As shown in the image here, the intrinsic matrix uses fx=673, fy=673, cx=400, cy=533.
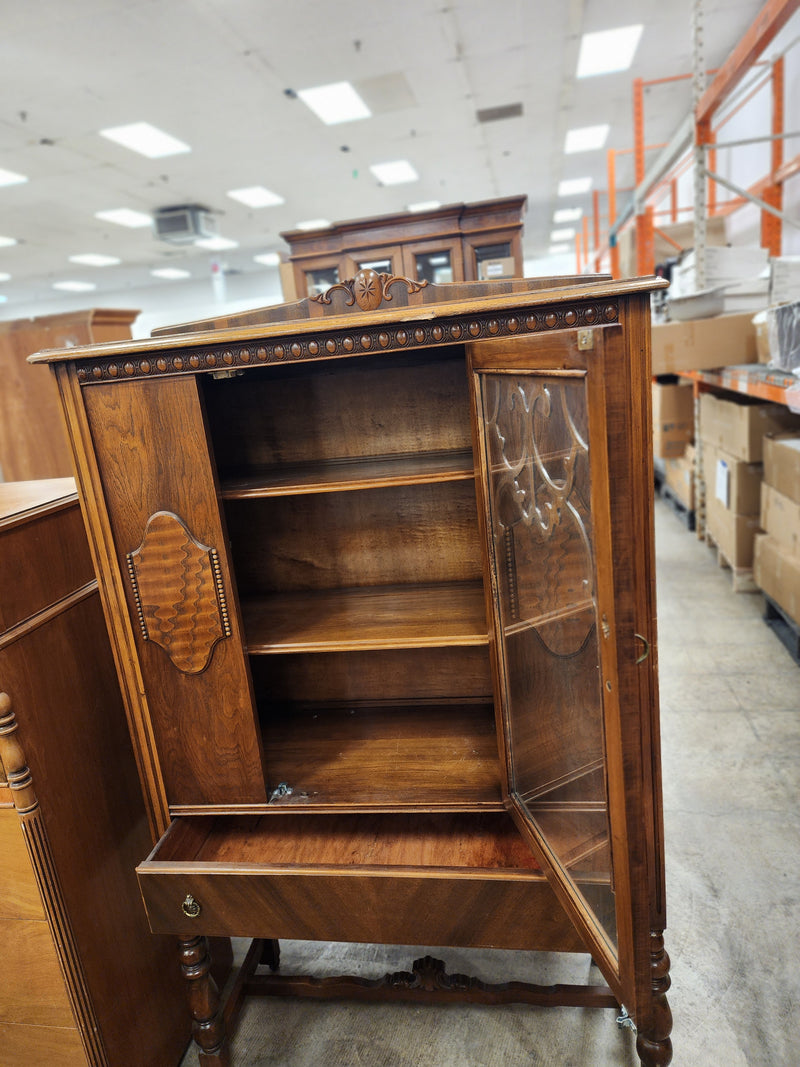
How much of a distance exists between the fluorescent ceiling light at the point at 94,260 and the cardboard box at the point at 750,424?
994 centimetres

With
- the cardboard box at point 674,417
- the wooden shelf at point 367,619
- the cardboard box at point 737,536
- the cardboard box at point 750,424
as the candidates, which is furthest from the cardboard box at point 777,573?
the wooden shelf at point 367,619

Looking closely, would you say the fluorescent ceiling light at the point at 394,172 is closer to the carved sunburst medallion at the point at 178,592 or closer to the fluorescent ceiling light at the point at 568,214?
the fluorescent ceiling light at the point at 568,214

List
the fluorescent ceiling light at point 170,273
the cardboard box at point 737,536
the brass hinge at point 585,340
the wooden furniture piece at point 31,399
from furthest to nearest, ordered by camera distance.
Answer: the fluorescent ceiling light at point 170,273, the cardboard box at point 737,536, the wooden furniture piece at point 31,399, the brass hinge at point 585,340

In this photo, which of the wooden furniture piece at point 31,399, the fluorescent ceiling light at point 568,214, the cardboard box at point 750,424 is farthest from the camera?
the fluorescent ceiling light at point 568,214

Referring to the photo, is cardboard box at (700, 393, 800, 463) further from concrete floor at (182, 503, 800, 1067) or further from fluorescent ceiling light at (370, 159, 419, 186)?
fluorescent ceiling light at (370, 159, 419, 186)

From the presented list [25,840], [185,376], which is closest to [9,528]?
[185,376]

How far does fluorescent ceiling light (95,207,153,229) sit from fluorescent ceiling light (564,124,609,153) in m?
5.05

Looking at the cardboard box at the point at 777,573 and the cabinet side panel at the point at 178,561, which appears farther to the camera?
the cardboard box at the point at 777,573

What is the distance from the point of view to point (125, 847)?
1.41 meters

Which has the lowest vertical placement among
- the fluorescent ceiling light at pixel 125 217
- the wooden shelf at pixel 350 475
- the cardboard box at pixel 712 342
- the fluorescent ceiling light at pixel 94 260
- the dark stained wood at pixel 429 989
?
the dark stained wood at pixel 429 989

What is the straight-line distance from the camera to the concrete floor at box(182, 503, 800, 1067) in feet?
4.50

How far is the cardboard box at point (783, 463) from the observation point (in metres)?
2.67

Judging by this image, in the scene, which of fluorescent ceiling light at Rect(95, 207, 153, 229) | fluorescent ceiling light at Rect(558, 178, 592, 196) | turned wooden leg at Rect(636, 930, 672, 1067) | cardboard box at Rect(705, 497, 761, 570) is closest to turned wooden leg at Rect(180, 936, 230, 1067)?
turned wooden leg at Rect(636, 930, 672, 1067)

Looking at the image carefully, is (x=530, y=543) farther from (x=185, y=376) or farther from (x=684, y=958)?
(x=684, y=958)
